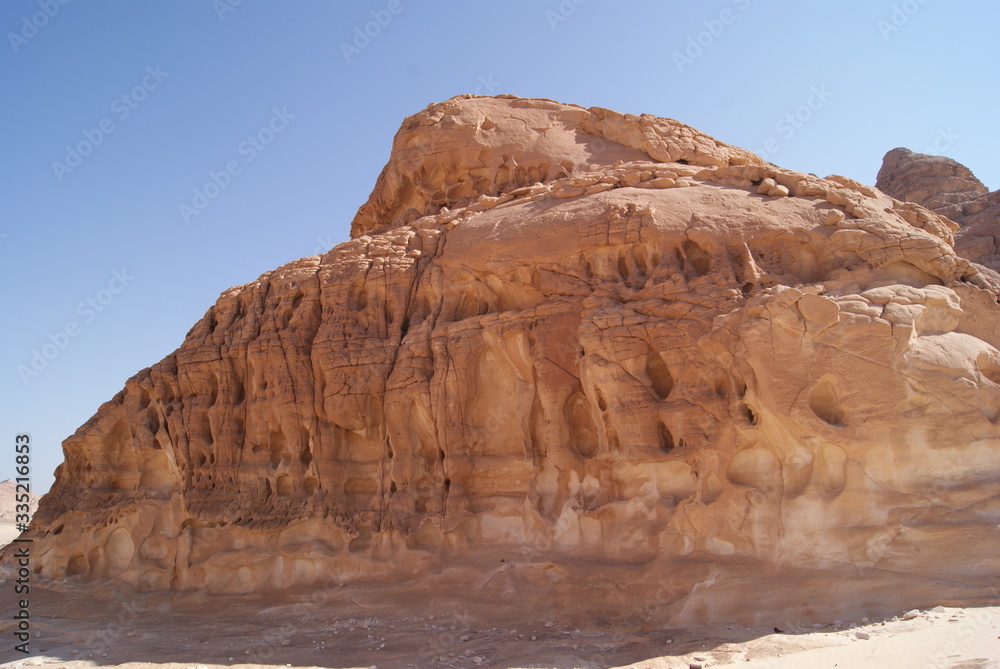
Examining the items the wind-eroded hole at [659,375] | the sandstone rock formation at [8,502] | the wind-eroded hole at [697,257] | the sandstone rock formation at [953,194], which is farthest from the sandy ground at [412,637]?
the sandstone rock formation at [8,502]

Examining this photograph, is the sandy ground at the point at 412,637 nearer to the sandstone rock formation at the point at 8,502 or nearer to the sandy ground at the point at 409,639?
the sandy ground at the point at 409,639

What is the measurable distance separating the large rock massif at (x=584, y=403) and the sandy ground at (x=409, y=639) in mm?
654

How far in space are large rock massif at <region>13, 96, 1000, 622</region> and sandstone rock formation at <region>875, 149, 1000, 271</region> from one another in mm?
15901

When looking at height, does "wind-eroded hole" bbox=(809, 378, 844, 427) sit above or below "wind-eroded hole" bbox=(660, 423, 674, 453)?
above

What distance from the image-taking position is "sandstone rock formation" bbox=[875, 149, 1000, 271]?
2992cm

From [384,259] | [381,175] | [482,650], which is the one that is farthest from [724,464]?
[381,175]

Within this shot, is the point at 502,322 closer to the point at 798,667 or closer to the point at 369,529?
the point at 369,529

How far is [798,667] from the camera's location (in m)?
9.80

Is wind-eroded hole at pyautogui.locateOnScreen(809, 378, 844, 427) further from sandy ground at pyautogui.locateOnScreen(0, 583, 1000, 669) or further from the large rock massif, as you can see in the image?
sandy ground at pyautogui.locateOnScreen(0, 583, 1000, 669)

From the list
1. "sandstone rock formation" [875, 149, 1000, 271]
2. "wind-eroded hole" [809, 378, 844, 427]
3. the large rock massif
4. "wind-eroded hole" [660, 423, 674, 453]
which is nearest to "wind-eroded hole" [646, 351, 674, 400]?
the large rock massif

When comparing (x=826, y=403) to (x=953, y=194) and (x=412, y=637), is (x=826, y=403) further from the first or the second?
(x=953, y=194)

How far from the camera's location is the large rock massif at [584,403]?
12.5 m

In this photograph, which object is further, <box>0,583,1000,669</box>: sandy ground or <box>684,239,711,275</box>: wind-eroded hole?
<box>684,239,711,275</box>: wind-eroded hole

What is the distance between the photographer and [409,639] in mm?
14211
